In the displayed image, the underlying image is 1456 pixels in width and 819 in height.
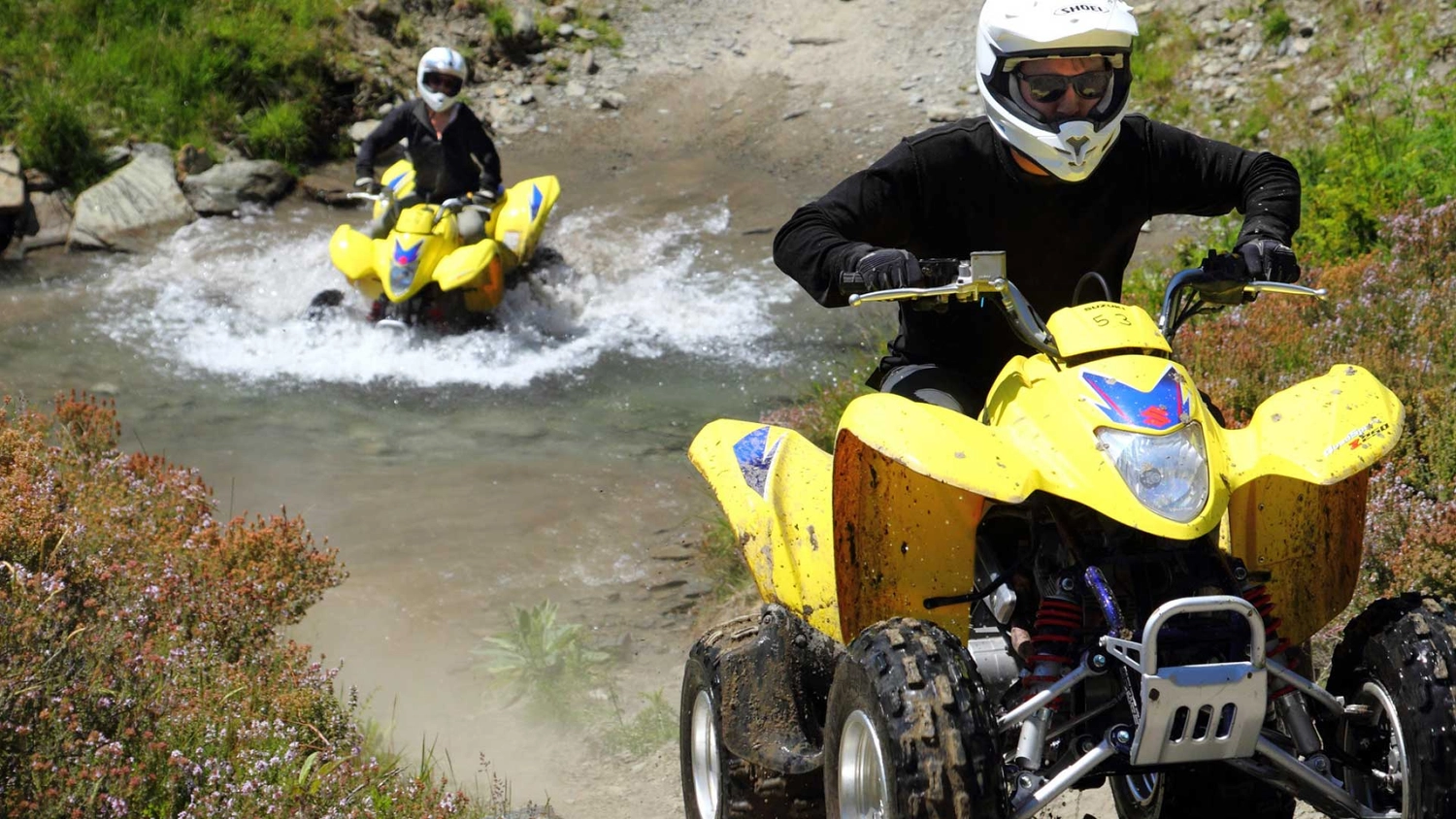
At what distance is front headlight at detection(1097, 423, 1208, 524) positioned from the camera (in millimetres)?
2936

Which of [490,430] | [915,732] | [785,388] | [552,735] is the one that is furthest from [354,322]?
[915,732]

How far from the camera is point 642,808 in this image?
5.08 metres

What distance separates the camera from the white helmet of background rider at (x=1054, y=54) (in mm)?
3621

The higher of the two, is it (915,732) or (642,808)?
(915,732)

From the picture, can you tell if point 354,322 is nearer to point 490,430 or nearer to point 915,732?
point 490,430

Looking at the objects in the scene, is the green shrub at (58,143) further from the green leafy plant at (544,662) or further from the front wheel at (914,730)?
the front wheel at (914,730)

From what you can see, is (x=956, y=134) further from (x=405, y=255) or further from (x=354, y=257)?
(x=354, y=257)

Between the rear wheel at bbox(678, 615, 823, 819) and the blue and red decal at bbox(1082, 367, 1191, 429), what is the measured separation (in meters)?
1.39

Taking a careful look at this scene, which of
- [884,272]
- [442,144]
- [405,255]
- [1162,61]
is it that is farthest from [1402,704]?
[1162,61]

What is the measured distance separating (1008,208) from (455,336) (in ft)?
25.6

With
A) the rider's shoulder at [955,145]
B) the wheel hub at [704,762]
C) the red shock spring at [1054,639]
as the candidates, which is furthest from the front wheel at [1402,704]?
the wheel hub at [704,762]

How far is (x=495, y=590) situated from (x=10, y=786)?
3.20m

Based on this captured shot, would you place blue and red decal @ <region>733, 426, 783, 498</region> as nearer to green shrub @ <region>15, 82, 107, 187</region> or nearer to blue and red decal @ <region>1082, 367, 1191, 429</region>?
blue and red decal @ <region>1082, 367, 1191, 429</region>

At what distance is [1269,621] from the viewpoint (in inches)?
126
